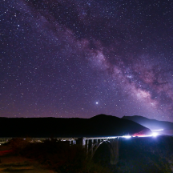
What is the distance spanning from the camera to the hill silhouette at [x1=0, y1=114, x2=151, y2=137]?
348 ft

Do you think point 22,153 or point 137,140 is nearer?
point 22,153

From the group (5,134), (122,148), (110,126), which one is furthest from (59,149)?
(110,126)

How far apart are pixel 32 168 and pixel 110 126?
5521 inches

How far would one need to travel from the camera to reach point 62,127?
12812 centimetres

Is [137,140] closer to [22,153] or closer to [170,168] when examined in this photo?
[170,168]

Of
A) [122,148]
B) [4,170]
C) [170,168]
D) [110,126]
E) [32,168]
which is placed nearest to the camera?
[4,170]

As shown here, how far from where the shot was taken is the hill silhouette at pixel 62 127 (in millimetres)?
105938

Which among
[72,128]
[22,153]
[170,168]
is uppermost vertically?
[72,128]

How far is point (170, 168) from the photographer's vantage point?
19969 millimetres

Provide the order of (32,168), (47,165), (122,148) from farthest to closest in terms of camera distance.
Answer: (122,148), (47,165), (32,168)

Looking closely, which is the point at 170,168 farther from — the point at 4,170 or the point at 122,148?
the point at 122,148

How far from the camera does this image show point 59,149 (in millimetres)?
14594

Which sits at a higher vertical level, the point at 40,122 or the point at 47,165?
the point at 40,122

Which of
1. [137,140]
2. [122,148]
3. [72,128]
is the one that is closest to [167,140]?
[137,140]
